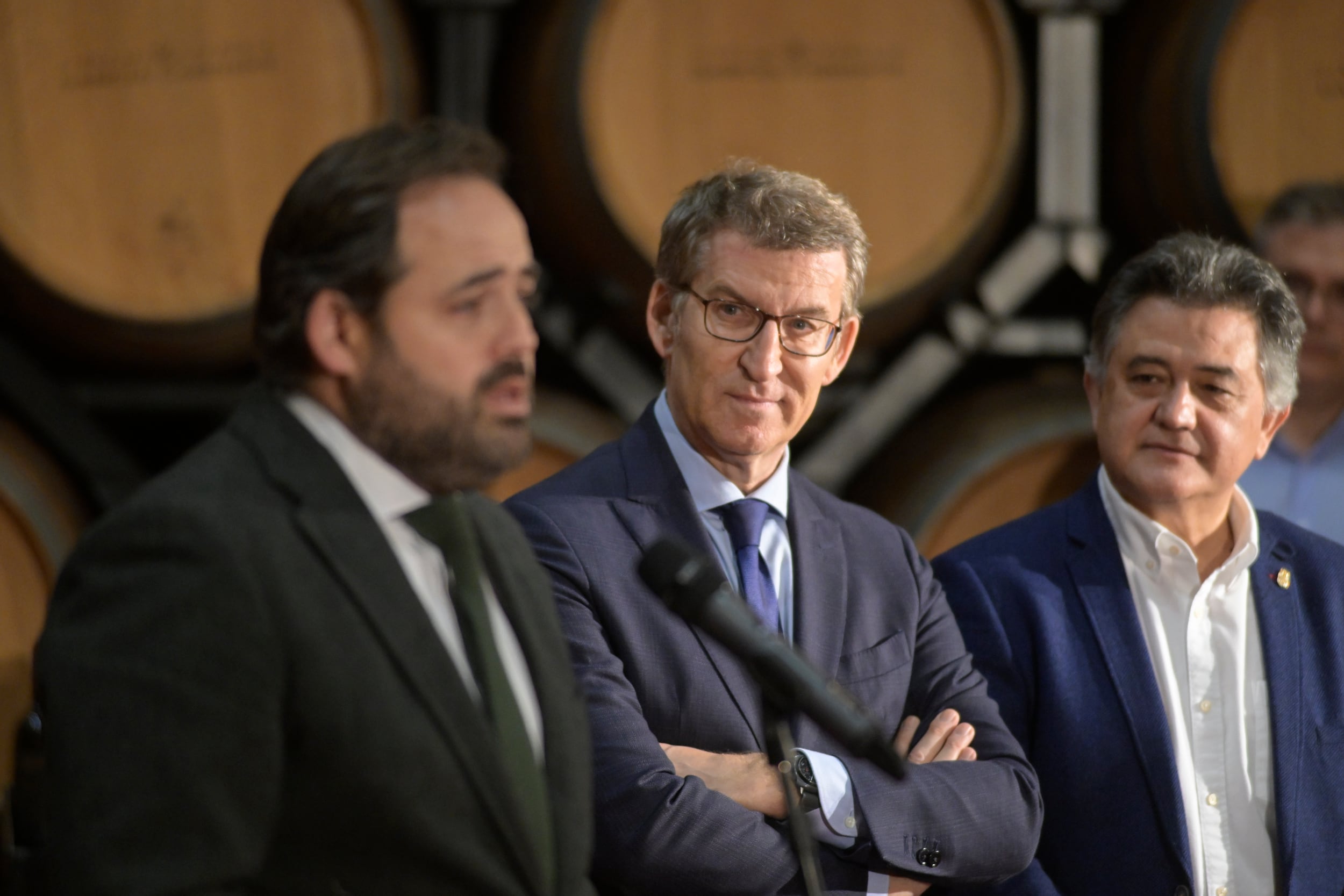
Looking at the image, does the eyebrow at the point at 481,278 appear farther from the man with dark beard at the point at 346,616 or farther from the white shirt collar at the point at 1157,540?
the white shirt collar at the point at 1157,540

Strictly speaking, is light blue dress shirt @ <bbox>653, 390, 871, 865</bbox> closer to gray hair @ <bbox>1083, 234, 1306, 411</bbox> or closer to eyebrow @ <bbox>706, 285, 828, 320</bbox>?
eyebrow @ <bbox>706, 285, 828, 320</bbox>

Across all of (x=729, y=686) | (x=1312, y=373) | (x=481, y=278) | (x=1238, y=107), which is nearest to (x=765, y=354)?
(x=729, y=686)

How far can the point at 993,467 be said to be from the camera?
286cm

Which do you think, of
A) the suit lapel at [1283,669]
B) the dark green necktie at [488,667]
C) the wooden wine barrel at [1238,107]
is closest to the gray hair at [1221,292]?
the suit lapel at [1283,669]

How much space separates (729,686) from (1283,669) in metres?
0.90

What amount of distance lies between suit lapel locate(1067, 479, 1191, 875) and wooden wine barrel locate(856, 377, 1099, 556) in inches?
23.0

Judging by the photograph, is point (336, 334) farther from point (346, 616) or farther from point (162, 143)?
point (162, 143)

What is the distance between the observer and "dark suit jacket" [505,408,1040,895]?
1.66 m

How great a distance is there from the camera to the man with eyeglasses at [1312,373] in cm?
271

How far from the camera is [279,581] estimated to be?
3.92 ft

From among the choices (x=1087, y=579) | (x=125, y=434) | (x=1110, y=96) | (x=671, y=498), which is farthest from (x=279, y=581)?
(x=1110, y=96)

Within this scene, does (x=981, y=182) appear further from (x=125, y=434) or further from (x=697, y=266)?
(x=125, y=434)

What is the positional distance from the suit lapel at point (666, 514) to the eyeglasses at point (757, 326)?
17cm

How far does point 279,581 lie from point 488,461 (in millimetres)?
240
